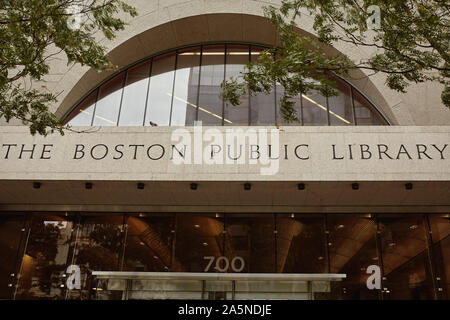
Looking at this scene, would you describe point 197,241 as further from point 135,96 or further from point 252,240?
point 135,96

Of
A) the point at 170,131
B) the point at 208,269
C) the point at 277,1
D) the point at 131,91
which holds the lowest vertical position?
the point at 208,269

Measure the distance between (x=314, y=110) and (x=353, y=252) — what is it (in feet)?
16.0

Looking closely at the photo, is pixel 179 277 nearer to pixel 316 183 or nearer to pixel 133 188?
pixel 133 188

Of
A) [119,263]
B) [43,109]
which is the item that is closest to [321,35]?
[43,109]

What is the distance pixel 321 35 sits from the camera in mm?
8164

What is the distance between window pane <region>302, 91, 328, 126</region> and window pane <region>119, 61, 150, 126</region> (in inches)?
224

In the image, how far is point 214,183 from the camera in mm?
10539

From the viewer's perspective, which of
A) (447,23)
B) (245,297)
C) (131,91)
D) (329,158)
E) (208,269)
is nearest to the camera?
(447,23)

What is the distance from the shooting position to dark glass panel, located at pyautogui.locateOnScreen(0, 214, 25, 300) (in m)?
12.0

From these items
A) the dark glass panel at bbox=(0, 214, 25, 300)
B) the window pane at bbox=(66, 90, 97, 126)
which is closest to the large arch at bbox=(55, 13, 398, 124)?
the window pane at bbox=(66, 90, 97, 126)

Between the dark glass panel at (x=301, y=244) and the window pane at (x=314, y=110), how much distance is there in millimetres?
3246

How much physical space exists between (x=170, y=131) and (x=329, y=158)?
14.4 ft

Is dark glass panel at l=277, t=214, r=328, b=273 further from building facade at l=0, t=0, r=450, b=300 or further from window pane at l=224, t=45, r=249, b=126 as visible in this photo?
window pane at l=224, t=45, r=249, b=126

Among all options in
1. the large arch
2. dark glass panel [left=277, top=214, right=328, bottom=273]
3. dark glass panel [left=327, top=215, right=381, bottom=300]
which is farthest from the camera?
the large arch
